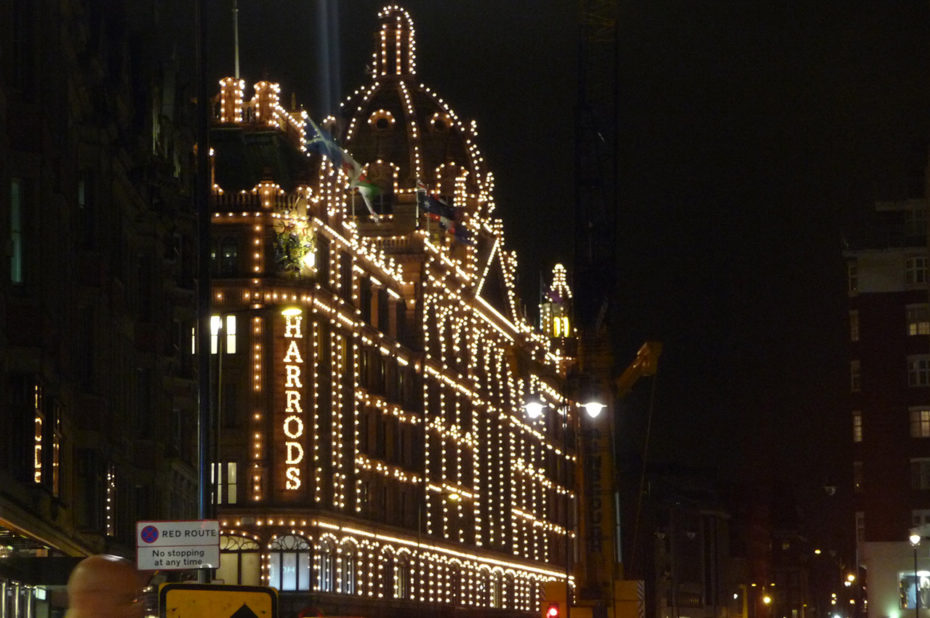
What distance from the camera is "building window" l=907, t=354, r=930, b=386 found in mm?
99312

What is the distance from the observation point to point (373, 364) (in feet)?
302

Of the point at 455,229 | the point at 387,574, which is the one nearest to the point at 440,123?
the point at 455,229

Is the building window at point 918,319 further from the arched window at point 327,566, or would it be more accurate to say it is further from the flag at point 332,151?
the arched window at point 327,566

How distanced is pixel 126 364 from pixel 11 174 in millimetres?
16484

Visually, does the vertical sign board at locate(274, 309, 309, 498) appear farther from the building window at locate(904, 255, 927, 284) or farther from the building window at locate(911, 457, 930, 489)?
the building window at locate(904, 255, 927, 284)

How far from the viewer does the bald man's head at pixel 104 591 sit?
27.1 feet

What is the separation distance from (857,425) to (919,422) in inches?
151

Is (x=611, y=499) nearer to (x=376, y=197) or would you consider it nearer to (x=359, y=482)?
(x=359, y=482)

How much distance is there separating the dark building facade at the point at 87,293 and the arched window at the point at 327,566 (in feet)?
51.0

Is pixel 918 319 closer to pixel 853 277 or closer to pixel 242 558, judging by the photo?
pixel 853 277

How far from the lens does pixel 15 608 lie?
127 ft

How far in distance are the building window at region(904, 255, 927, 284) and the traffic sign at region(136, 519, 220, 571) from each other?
265 feet

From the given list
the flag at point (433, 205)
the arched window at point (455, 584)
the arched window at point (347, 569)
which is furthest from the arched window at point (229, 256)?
the arched window at point (455, 584)

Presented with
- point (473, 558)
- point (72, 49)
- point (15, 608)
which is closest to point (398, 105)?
point (473, 558)
